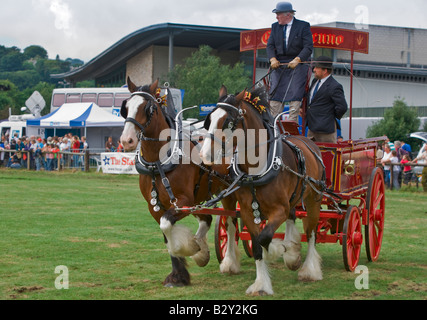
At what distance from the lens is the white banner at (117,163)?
26484 millimetres

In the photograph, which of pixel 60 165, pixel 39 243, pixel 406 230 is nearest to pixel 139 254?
pixel 39 243

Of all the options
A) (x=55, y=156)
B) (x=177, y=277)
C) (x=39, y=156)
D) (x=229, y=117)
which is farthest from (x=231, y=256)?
(x=39, y=156)

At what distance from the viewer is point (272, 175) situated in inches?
265

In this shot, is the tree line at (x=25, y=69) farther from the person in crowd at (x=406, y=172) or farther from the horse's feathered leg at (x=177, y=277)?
the horse's feathered leg at (x=177, y=277)

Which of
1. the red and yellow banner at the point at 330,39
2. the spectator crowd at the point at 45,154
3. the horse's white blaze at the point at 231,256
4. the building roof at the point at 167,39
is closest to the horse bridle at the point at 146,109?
the horse's white blaze at the point at 231,256

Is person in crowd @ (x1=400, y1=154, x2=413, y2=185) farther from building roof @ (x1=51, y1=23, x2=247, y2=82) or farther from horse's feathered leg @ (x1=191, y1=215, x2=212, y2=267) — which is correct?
building roof @ (x1=51, y1=23, x2=247, y2=82)

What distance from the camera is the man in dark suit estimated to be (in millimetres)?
8705

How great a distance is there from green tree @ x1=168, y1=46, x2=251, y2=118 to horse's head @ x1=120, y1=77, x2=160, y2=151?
33.6 m

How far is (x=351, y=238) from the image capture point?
856 centimetres

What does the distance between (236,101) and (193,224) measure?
7259 mm

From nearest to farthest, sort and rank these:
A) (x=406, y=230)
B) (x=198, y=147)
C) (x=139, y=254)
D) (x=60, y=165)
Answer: (x=198, y=147)
(x=139, y=254)
(x=406, y=230)
(x=60, y=165)

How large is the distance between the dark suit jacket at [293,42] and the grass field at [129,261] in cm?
315

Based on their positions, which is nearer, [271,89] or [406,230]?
[271,89]
